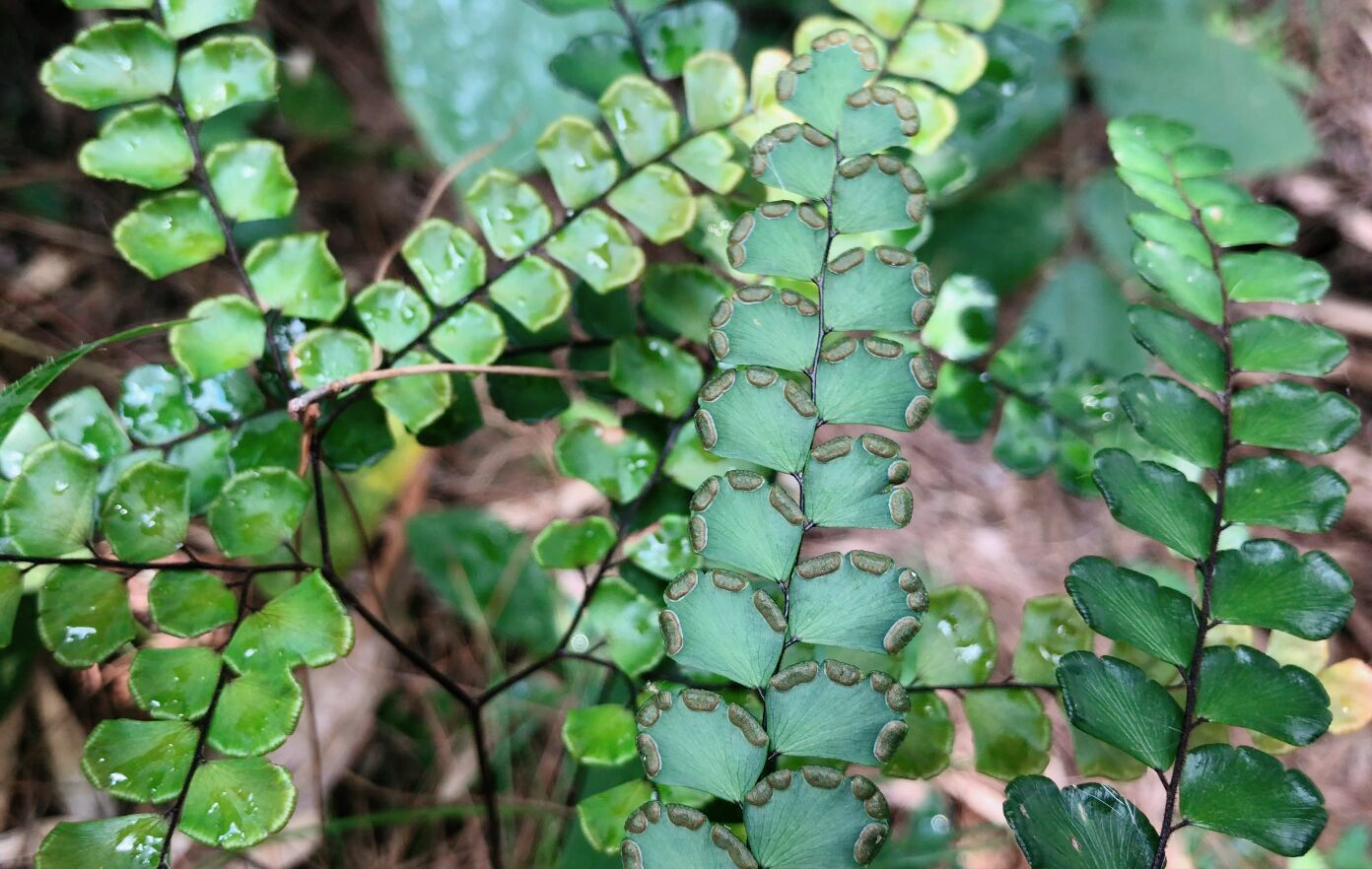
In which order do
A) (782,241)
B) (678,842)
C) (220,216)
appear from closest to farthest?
(678,842) → (782,241) → (220,216)

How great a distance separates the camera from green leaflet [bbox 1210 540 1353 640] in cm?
53

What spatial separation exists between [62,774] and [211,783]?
654mm

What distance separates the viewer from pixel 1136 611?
535 mm

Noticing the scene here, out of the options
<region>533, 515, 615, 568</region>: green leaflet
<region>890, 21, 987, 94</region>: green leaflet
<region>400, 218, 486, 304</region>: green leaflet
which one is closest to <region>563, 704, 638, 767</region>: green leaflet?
<region>533, 515, 615, 568</region>: green leaflet

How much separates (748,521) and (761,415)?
61 millimetres

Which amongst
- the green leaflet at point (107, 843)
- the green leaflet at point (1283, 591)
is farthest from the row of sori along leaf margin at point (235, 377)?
the green leaflet at point (1283, 591)

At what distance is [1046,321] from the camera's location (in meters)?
1.33

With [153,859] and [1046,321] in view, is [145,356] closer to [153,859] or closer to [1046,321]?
[153,859]

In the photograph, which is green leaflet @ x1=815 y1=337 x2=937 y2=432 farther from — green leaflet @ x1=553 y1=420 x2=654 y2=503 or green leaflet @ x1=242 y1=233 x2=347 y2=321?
green leaflet @ x1=242 y1=233 x2=347 y2=321

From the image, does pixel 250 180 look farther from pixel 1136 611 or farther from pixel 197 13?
pixel 1136 611

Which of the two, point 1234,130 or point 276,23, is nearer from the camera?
point 1234,130

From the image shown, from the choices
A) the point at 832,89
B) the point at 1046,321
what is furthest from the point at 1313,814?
the point at 1046,321

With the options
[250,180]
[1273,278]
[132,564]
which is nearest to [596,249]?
[250,180]

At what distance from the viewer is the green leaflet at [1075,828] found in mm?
470
